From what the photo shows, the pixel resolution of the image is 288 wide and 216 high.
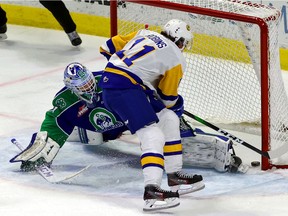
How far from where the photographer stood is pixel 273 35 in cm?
436

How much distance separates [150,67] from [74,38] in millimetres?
2398

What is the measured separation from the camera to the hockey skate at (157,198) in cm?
383

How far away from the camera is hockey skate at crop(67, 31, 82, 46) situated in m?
6.35

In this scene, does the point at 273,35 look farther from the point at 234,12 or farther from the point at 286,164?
the point at 286,164

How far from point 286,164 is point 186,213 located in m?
0.70

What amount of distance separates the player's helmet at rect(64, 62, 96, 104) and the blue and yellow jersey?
210mm

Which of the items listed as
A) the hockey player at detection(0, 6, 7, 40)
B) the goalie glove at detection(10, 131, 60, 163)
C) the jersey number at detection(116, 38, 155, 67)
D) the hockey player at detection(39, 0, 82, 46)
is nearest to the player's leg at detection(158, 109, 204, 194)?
the jersey number at detection(116, 38, 155, 67)

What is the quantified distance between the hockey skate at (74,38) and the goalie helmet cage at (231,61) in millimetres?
1178

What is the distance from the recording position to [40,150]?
4.37 metres

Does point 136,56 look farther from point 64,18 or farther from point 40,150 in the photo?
point 64,18

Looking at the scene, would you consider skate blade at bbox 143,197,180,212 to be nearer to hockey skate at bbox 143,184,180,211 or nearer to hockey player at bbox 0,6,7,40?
hockey skate at bbox 143,184,180,211

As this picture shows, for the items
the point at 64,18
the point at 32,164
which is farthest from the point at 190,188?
the point at 64,18

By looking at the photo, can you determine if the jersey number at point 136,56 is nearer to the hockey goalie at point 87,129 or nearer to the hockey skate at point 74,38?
the hockey goalie at point 87,129

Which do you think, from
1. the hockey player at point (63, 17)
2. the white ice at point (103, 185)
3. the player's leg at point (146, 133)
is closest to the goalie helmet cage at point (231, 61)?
the white ice at point (103, 185)
